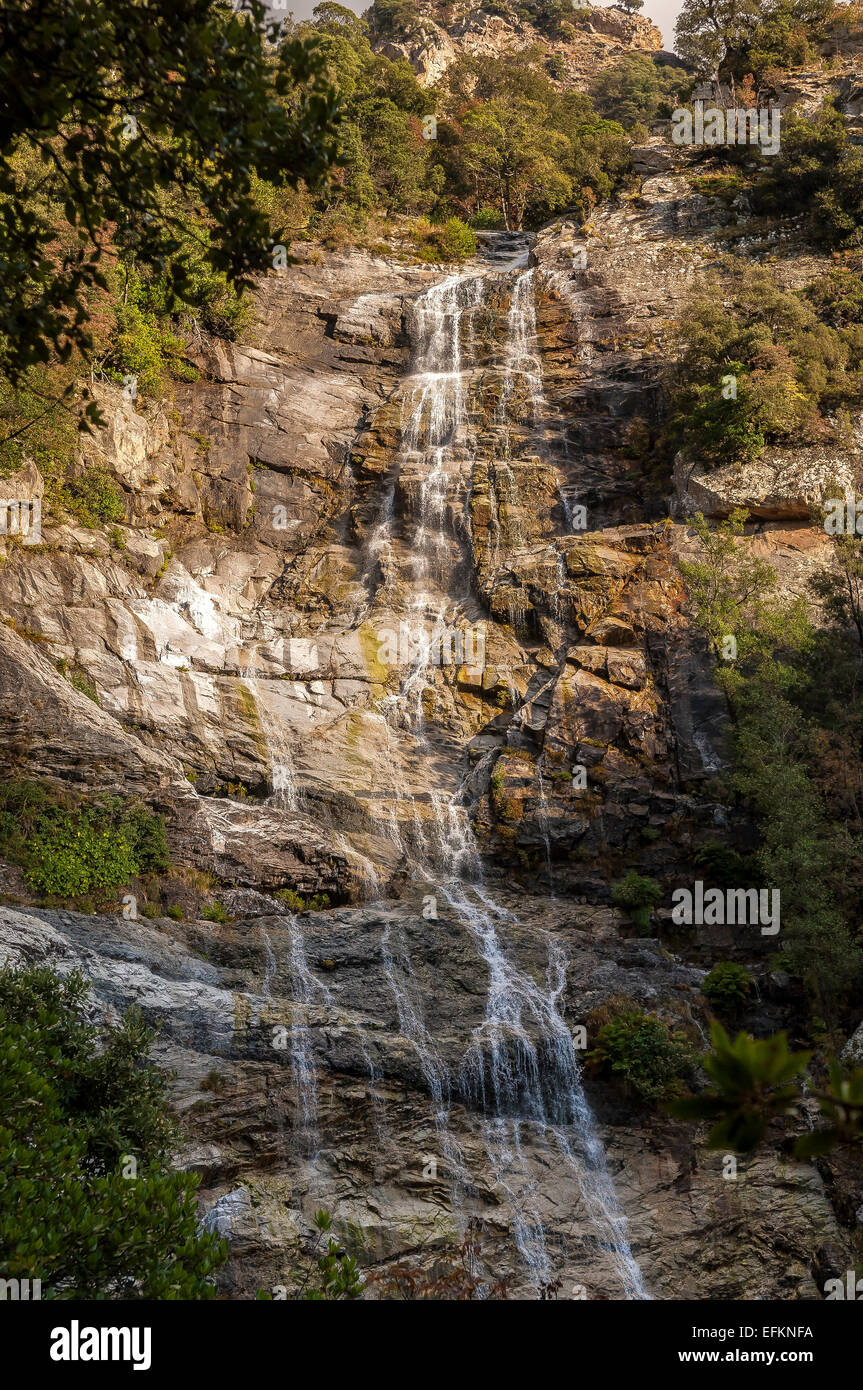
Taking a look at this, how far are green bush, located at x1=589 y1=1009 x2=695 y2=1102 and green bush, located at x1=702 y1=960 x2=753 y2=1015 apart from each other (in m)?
1.77

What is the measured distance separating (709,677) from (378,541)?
11724mm

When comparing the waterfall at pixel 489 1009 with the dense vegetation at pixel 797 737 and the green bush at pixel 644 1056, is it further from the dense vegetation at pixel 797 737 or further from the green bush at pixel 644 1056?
the dense vegetation at pixel 797 737

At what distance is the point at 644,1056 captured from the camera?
1317 centimetres

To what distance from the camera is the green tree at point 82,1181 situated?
17.3 ft

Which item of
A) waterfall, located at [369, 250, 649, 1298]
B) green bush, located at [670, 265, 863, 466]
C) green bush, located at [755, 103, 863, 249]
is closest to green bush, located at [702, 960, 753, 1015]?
waterfall, located at [369, 250, 649, 1298]

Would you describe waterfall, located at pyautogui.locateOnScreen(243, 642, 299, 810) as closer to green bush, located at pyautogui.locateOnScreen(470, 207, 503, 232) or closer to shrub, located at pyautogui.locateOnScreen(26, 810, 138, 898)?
shrub, located at pyautogui.locateOnScreen(26, 810, 138, 898)

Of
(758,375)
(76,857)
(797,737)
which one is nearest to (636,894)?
(797,737)

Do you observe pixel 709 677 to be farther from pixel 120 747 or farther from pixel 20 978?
pixel 20 978

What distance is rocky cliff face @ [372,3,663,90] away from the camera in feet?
195

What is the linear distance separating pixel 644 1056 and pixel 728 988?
8.77 ft

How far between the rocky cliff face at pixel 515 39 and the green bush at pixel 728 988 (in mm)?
62776

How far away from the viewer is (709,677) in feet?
70.9

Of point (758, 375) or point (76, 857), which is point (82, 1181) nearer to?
point (76, 857)
